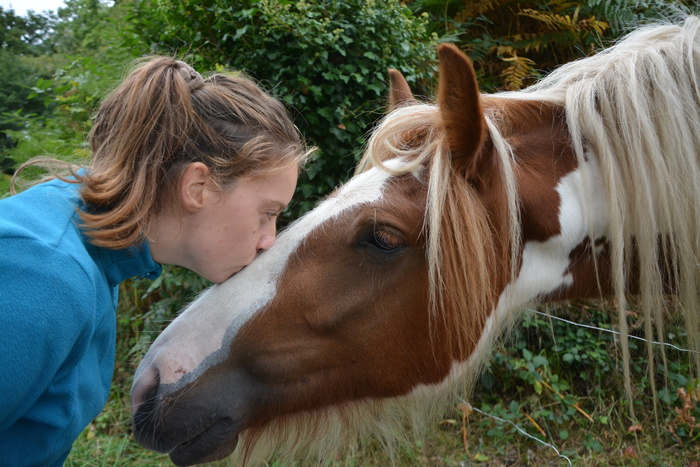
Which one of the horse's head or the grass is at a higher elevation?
the horse's head

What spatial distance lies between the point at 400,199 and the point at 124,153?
829 millimetres

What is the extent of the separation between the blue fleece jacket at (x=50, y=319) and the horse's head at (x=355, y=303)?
→ 0.60 ft

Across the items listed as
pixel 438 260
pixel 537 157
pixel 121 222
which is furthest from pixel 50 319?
pixel 537 157

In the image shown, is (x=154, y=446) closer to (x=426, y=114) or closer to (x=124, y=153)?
(x=124, y=153)

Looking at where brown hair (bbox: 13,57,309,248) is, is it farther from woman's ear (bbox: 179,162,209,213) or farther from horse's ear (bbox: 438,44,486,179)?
horse's ear (bbox: 438,44,486,179)

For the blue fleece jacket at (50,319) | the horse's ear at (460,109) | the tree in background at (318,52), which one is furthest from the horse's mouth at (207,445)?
the tree in background at (318,52)

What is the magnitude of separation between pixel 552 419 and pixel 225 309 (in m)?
2.48

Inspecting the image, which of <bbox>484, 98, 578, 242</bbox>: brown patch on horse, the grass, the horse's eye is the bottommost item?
the grass

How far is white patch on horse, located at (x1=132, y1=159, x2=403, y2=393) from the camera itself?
1441 millimetres

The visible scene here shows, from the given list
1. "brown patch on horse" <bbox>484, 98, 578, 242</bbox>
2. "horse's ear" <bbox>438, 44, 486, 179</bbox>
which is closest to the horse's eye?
"horse's ear" <bbox>438, 44, 486, 179</bbox>

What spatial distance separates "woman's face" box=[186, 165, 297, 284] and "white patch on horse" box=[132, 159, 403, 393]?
0.18ft

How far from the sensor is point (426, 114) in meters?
1.73

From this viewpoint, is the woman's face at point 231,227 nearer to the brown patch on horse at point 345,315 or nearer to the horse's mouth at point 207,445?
the brown patch on horse at point 345,315

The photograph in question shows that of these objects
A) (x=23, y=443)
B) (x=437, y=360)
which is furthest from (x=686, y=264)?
(x=23, y=443)
